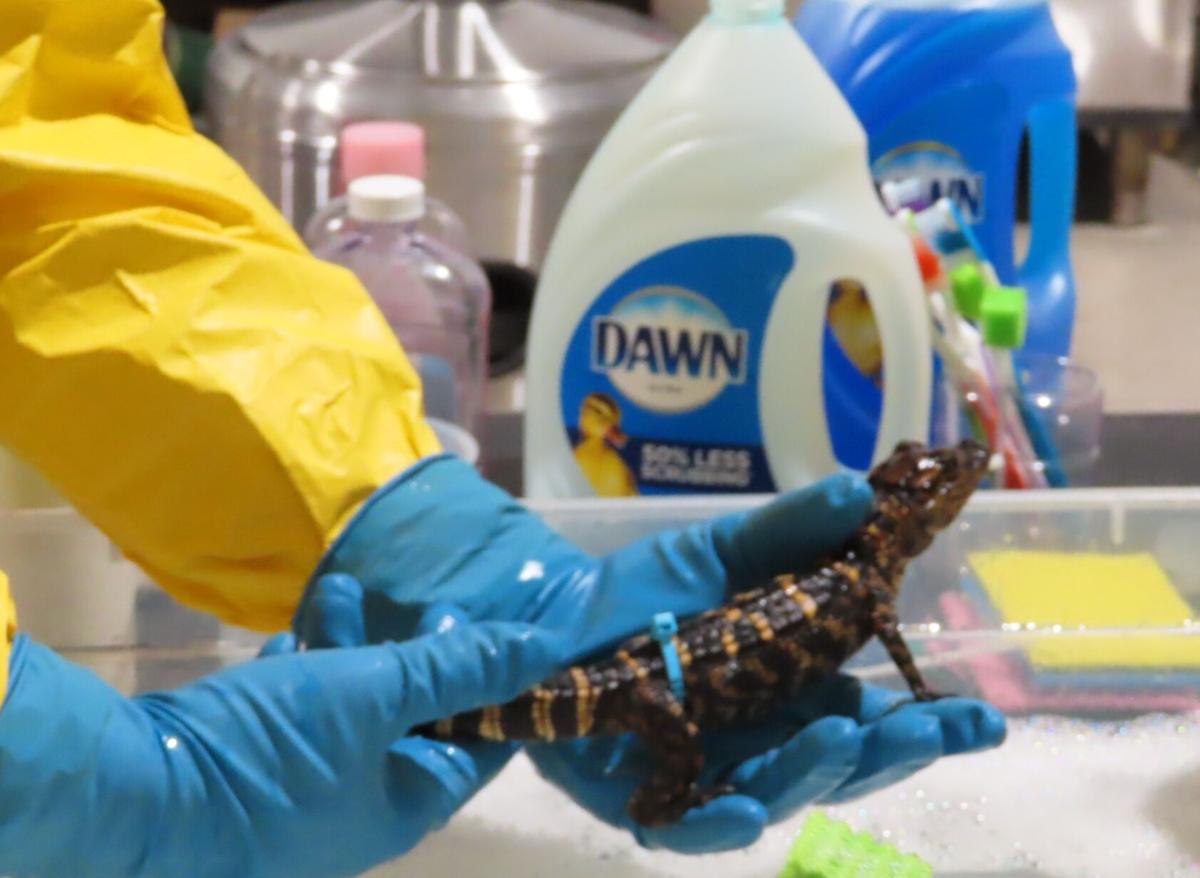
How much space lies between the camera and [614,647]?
2.34 ft

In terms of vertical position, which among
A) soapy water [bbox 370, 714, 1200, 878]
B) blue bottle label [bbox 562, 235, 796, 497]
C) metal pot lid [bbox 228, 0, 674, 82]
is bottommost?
soapy water [bbox 370, 714, 1200, 878]

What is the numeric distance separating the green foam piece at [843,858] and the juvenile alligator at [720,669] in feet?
0.27

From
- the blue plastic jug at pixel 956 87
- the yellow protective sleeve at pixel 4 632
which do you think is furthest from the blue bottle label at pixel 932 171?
the yellow protective sleeve at pixel 4 632

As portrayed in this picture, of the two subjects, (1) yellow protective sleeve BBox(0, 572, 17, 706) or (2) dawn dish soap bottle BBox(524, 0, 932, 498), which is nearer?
(1) yellow protective sleeve BBox(0, 572, 17, 706)

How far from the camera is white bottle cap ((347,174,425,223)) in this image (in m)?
0.95

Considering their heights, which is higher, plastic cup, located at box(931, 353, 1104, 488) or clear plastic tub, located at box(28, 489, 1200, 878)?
plastic cup, located at box(931, 353, 1104, 488)

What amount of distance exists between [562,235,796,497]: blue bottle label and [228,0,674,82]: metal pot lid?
342 millimetres

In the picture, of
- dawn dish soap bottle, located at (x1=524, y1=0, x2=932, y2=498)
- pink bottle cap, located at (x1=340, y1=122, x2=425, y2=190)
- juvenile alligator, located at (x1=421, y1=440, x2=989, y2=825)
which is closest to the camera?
juvenile alligator, located at (x1=421, y1=440, x2=989, y2=825)

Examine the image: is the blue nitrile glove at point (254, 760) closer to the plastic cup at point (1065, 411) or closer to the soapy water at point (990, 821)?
the soapy water at point (990, 821)

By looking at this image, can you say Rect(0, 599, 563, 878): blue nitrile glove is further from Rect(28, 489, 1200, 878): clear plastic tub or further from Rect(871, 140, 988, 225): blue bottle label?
Rect(871, 140, 988, 225): blue bottle label

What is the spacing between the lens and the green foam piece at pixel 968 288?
0.97 metres

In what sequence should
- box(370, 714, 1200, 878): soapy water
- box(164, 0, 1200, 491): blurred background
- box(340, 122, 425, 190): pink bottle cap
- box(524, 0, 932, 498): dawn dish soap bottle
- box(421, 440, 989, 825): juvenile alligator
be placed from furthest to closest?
box(164, 0, 1200, 491): blurred background
box(340, 122, 425, 190): pink bottle cap
box(524, 0, 932, 498): dawn dish soap bottle
box(370, 714, 1200, 878): soapy water
box(421, 440, 989, 825): juvenile alligator

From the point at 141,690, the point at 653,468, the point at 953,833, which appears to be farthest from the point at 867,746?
the point at 141,690

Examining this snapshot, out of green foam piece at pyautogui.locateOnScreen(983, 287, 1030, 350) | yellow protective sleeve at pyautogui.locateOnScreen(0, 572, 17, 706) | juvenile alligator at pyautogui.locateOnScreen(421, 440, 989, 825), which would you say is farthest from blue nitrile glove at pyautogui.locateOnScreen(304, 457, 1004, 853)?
green foam piece at pyautogui.locateOnScreen(983, 287, 1030, 350)
